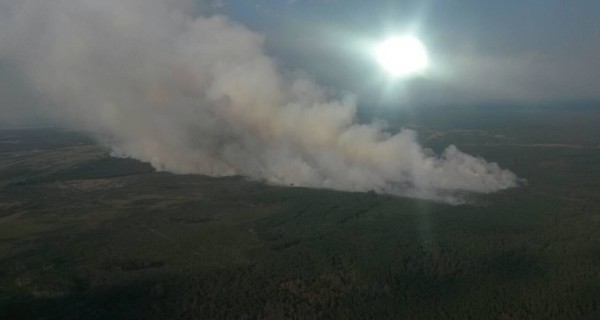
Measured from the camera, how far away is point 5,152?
155 metres

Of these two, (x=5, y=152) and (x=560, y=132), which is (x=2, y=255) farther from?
(x=560, y=132)

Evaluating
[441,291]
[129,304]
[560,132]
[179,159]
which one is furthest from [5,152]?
[560,132]

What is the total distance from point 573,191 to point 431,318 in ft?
180

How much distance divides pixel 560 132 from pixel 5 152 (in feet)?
491

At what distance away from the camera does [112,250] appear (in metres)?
60.1

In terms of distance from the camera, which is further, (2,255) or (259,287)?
(2,255)

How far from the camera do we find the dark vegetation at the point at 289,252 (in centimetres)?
4612

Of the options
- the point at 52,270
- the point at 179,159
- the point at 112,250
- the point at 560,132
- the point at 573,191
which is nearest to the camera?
the point at 52,270

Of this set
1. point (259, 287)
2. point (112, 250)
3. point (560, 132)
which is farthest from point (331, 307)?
point (560, 132)

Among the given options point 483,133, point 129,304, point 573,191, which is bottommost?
point 129,304

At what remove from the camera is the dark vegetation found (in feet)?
151

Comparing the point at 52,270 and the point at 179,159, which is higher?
the point at 179,159

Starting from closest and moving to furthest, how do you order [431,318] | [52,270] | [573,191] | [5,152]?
[431,318], [52,270], [573,191], [5,152]

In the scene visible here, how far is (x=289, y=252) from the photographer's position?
58594 mm
